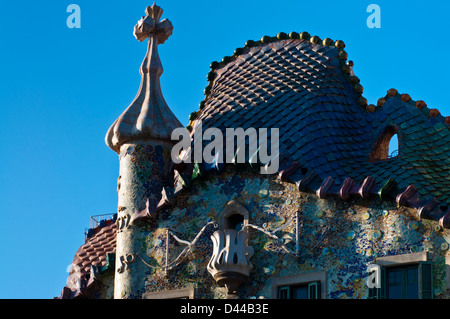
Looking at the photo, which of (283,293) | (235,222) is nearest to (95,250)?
(235,222)

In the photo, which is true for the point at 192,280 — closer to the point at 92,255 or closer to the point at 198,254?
the point at 198,254

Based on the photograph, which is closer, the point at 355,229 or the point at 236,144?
the point at 355,229

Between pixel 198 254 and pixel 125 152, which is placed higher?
pixel 125 152

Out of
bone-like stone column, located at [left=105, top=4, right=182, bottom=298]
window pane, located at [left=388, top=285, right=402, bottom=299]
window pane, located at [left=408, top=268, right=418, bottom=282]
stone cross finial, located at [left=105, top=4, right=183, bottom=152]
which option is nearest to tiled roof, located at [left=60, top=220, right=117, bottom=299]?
bone-like stone column, located at [left=105, top=4, right=182, bottom=298]

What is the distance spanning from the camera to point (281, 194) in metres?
26.8

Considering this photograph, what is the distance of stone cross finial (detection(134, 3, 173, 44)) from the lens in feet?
96.7

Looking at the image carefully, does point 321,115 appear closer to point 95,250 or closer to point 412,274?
point 412,274

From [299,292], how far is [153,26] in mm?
6493

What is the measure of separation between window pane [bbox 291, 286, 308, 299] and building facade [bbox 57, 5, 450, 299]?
24 millimetres

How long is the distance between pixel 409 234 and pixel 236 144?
3917 millimetres

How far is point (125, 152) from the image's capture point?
2823 cm
